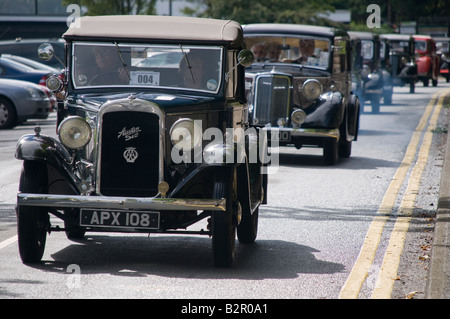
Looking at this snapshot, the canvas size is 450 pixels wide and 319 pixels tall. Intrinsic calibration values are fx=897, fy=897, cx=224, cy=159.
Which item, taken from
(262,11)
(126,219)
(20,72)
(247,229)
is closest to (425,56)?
(262,11)

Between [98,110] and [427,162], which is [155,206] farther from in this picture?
A: [427,162]

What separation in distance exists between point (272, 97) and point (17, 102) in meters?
7.53

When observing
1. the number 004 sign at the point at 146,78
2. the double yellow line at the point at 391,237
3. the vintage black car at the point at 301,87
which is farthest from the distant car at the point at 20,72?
the number 004 sign at the point at 146,78

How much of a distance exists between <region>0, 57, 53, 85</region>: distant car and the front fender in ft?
53.1

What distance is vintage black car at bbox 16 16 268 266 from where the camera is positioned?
6.72m

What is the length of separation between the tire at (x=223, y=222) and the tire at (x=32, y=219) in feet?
4.44

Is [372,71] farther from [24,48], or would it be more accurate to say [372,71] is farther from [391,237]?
[391,237]

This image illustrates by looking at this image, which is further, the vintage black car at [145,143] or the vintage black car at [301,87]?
the vintage black car at [301,87]

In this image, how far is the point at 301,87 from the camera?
1485cm

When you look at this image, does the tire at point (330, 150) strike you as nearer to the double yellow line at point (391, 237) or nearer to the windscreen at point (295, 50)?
the double yellow line at point (391, 237)

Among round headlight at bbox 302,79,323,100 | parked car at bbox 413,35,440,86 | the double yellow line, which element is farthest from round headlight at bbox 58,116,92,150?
parked car at bbox 413,35,440,86

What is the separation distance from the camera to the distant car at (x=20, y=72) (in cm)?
2284

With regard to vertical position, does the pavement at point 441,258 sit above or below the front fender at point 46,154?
below

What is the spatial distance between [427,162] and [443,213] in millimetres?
5842
